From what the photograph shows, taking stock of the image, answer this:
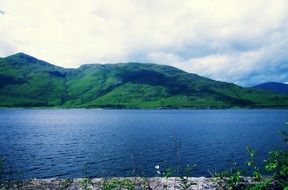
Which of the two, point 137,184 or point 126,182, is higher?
point 126,182

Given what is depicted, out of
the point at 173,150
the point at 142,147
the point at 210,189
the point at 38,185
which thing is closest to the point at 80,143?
the point at 142,147

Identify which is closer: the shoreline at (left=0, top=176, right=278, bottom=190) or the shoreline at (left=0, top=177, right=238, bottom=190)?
the shoreline at (left=0, top=176, right=278, bottom=190)

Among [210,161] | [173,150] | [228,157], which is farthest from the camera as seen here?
[173,150]

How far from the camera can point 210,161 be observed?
69125mm

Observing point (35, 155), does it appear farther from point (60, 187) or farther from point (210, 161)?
point (60, 187)

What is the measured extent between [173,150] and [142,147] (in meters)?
11.0

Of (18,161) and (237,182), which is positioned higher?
(237,182)

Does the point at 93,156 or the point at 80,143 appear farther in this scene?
the point at 80,143

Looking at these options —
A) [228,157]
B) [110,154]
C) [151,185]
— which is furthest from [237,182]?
[110,154]

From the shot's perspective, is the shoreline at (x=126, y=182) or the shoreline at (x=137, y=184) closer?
the shoreline at (x=137, y=184)

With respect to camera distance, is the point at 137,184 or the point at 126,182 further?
the point at 137,184

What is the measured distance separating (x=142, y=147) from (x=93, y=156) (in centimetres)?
1848

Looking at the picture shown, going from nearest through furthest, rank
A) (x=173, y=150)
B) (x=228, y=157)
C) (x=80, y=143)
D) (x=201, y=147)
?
1. (x=228, y=157)
2. (x=173, y=150)
3. (x=201, y=147)
4. (x=80, y=143)

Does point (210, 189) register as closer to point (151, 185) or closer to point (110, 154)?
point (151, 185)
